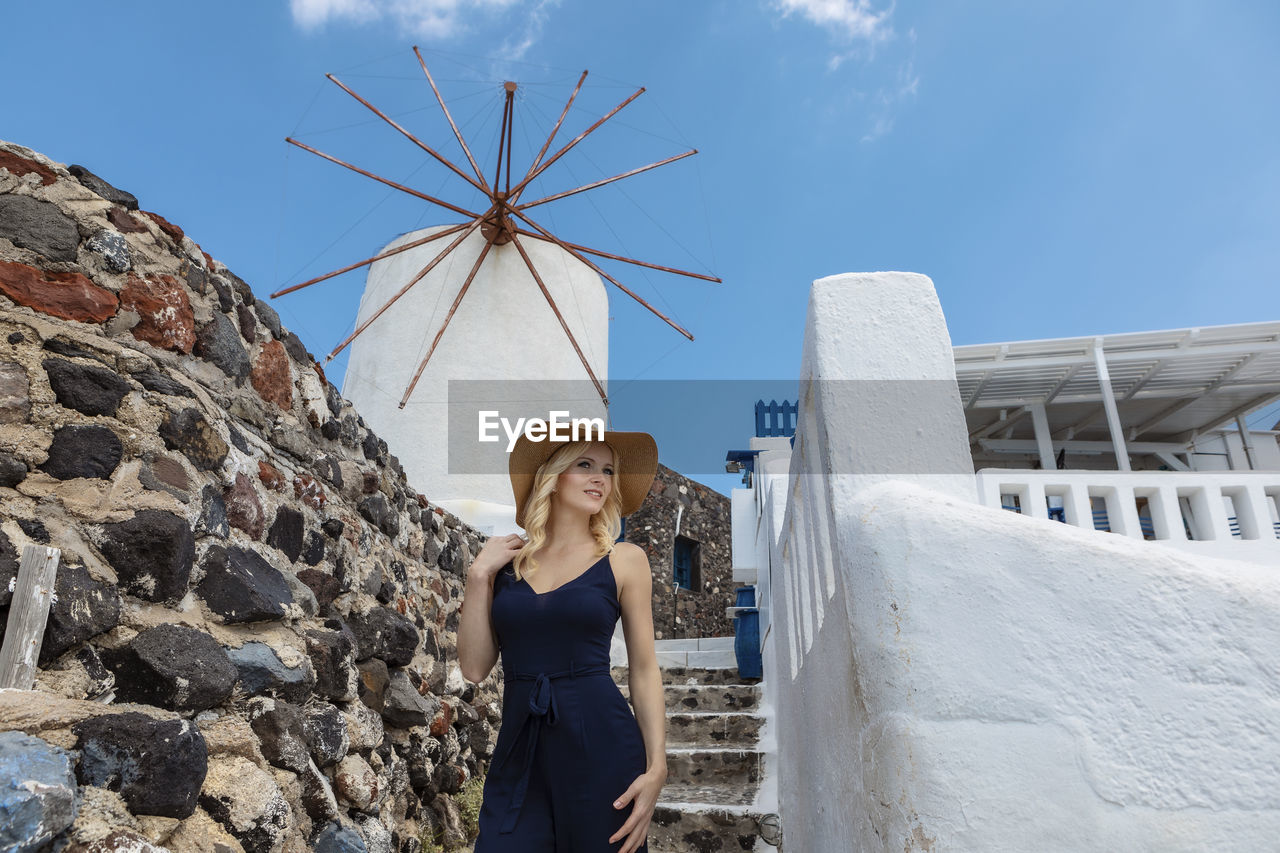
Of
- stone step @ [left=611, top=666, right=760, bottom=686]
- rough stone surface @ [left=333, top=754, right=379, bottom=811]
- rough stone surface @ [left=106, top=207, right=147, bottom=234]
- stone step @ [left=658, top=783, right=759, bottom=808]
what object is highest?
rough stone surface @ [left=106, top=207, right=147, bottom=234]

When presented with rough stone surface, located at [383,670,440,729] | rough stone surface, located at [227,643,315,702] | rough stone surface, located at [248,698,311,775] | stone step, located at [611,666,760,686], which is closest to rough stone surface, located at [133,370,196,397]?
rough stone surface, located at [227,643,315,702]

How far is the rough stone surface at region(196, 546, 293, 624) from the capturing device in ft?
5.92

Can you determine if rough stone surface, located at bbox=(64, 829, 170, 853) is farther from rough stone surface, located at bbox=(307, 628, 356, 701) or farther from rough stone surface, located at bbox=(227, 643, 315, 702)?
rough stone surface, located at bbox=(307, 628, 356, 701)

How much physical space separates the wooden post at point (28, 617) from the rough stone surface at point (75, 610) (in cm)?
2

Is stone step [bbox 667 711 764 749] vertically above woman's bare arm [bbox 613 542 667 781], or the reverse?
woman's bare arm [bbox 613 542 667 781]

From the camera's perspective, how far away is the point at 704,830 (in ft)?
11.2

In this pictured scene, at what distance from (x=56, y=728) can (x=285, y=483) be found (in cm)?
110

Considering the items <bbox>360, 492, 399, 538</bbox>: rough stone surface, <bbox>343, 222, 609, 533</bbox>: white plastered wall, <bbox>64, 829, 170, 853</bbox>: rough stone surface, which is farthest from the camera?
<bbox>343, 222, 609, 533</bbox>: white plastered wall

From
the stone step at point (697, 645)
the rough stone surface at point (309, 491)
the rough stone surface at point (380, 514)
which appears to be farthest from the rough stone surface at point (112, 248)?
the stone step at point (697, 645)

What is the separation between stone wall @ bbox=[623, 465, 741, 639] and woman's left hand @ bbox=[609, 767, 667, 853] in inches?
401

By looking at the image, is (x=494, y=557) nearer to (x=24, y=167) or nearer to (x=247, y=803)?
(x=247, y=803)

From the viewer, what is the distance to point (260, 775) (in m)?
1.69

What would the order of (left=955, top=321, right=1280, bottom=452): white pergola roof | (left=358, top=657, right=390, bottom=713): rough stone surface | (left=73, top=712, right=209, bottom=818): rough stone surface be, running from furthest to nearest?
1. (left=955, top=321, right=1280, bottom=452): white pergola roof
2. (left=358, top=657, right=390, bottom=713): rough stone surface
3. (left=73, top=712, right=209, bottom=818): rough stone surface

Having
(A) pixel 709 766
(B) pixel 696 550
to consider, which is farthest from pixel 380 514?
(B) pixel 696 550
